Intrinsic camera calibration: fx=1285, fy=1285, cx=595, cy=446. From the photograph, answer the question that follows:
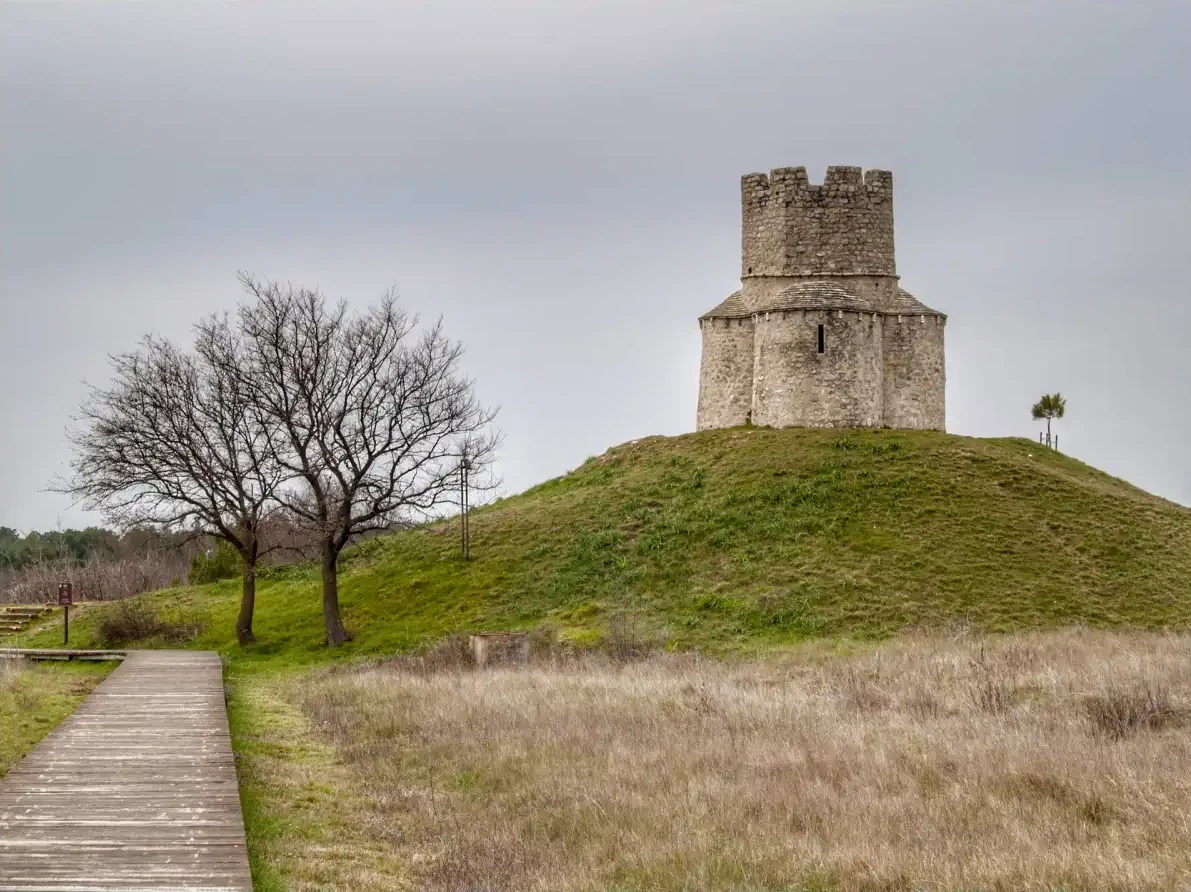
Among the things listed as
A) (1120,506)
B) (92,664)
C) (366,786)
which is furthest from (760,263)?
(366,786)

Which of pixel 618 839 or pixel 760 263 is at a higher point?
pixel 760 263

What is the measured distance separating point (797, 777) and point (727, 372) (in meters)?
34.8

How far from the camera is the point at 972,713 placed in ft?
55.7

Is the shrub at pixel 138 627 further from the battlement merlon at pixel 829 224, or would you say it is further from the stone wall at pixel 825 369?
the battlement merlon at pixel 829 224

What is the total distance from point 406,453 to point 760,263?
57.7 feet

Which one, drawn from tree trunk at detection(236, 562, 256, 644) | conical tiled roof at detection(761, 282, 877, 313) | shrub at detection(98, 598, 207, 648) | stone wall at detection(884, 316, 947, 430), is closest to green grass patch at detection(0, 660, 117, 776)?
tree trunk at detection(236, 562, 256, 644)

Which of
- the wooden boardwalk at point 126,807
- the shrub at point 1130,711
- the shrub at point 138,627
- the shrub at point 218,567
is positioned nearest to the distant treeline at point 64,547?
the shrub at point 218,567

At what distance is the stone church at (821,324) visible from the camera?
44.5 m

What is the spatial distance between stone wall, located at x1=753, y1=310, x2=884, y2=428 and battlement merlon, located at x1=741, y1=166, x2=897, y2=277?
3341 mm

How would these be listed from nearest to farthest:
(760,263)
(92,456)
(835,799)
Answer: (835,799)
(92,456)
(760,263)

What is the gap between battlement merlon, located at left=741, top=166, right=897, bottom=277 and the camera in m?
47.4

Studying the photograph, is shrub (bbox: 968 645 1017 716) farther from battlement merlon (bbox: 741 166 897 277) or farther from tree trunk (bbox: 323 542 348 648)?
battlement merlon (bbox: 741 166 897 277)

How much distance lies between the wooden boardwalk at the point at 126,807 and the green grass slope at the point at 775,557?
1501 centimetres

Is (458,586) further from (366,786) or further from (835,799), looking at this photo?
(835,799)
